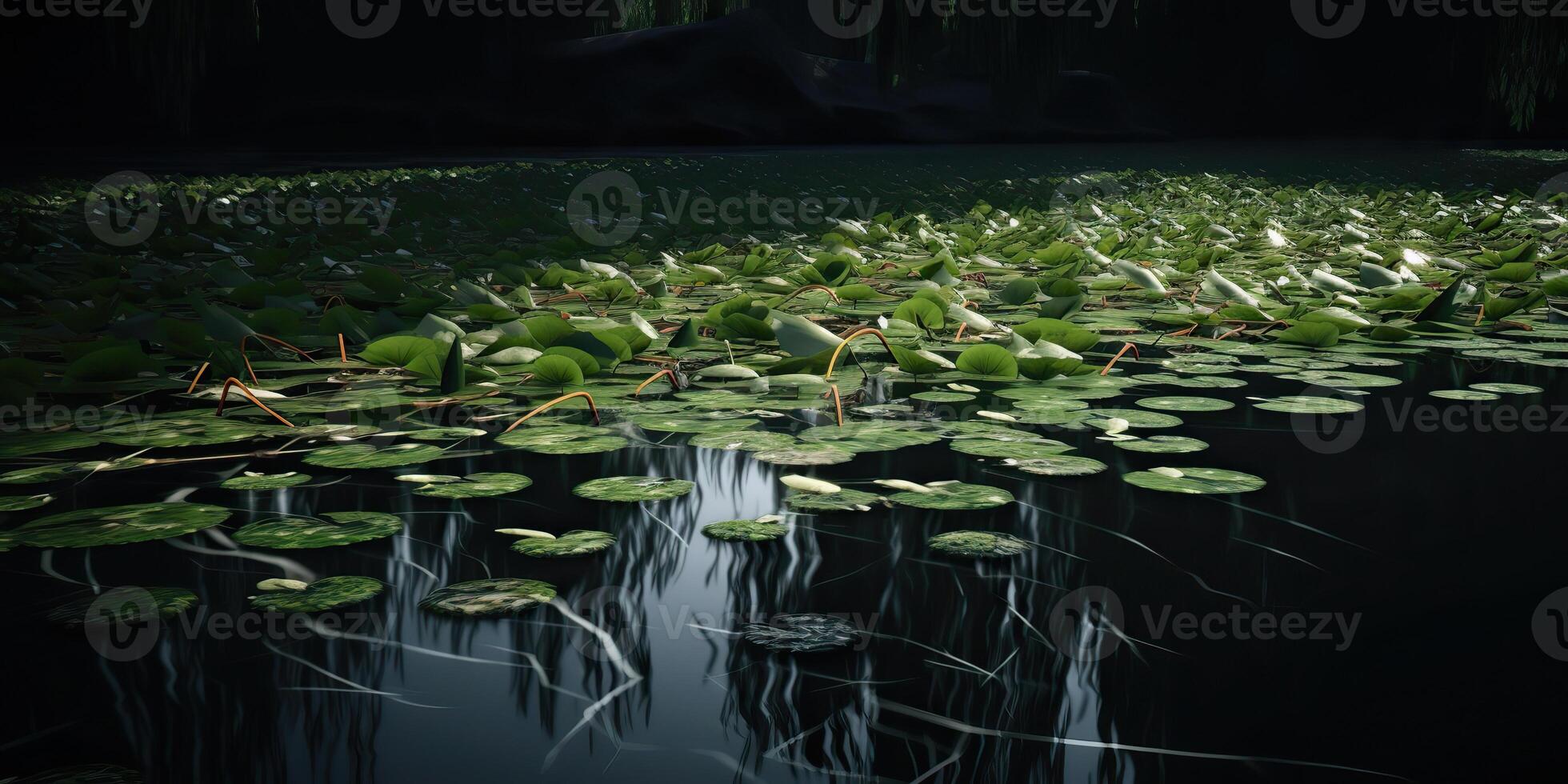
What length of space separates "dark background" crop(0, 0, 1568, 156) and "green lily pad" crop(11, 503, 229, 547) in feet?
16.3

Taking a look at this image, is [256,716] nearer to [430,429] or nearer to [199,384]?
[430,429]

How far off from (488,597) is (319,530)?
0.23 meters

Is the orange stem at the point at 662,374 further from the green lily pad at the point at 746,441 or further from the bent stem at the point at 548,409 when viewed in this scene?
the green lily pad at the point at 746,441

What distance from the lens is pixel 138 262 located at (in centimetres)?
293

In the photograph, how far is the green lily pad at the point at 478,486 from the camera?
108 cm

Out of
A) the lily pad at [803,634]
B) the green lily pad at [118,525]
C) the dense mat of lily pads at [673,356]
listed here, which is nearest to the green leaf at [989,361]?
the dense mat of lily pads at [673,356]

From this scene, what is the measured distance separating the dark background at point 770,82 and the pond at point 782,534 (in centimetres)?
453

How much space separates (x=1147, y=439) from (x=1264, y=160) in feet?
29.4

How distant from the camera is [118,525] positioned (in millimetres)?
992

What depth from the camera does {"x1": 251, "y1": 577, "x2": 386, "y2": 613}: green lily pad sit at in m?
0.81

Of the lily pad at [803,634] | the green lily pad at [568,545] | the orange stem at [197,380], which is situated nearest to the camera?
the lily pad at [803,634]

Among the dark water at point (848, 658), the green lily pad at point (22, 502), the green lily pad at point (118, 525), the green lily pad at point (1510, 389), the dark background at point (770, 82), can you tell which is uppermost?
the dark background at point (770, 82)

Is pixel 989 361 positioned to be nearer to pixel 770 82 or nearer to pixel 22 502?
pixel 22 502

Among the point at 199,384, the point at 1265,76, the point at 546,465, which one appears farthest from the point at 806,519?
the point at 1265,76
